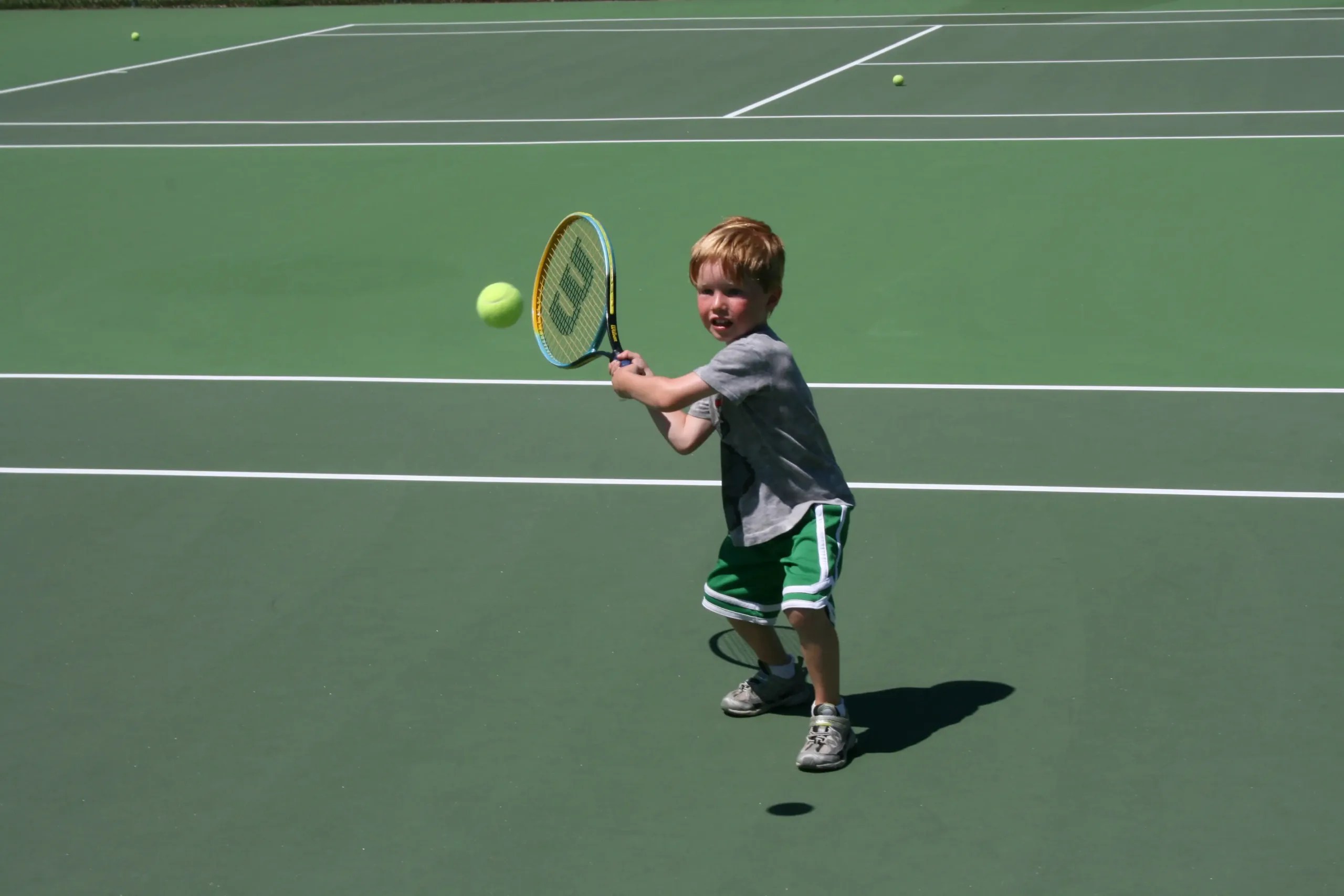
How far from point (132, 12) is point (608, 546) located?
26.1m

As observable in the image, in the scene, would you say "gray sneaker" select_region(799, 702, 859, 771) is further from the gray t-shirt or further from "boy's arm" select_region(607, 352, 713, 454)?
"boy's arm" select_region(607, 352, 713, 454)

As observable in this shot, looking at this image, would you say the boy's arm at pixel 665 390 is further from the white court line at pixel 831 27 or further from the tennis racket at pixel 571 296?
the white court line at pixel 831 27

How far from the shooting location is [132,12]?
2872 centimetres

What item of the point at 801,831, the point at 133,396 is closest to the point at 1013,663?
the point at 801,831

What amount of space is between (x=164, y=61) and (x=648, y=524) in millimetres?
17079

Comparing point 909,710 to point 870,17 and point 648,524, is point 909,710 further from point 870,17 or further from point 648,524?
point 870,17

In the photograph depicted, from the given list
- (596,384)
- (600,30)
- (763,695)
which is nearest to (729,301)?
(763,695)

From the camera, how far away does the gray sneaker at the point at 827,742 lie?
4238mm

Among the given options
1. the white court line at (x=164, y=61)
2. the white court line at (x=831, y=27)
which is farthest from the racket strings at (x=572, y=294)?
the white court line at (x=831, y=27)

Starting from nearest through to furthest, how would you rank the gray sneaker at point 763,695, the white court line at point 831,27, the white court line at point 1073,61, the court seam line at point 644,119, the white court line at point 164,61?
the gray sneaker at point 763,695 → the court seam line at point 644,119 → the white court line at point 1073,61 → the white court line at point 164,61 → the white court line at point 831,27

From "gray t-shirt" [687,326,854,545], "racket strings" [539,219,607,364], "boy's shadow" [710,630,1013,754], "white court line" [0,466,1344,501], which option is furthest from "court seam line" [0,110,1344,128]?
"gray t-shirt" [687,326,854,545]

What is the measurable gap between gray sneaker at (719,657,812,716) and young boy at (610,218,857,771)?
235 millimetres

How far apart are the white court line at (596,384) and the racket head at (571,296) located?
2.89 metres

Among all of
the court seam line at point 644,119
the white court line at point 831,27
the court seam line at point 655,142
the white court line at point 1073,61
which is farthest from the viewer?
the white court line at point 831,27
